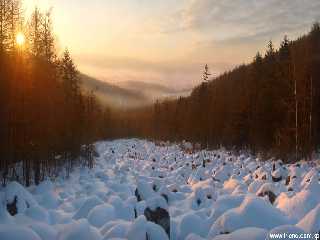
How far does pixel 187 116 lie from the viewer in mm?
69750

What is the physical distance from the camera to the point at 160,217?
7.84 m

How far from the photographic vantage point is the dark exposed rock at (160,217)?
779 cm

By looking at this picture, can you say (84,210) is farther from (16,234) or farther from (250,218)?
(250,218)

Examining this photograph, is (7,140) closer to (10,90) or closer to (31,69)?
(10,90)

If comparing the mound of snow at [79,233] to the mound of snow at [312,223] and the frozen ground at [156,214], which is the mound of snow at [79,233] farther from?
the mound of snow at [312,223]

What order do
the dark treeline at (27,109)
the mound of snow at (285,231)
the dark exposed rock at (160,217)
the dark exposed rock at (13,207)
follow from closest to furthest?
1. the mound of snow at (285,231)
2. the dark exposed rock at (160,217)
3. the dark exposed rock at (13,207)
4. the dark treeline at (27,109)

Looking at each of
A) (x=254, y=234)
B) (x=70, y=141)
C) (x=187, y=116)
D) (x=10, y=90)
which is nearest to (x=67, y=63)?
(x=70, y=141)

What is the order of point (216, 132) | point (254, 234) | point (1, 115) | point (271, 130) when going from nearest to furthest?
point (254, 234) → point (1, 115) → point (271, 130) → point (216, 132)

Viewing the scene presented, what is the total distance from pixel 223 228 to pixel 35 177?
1184 centimetres

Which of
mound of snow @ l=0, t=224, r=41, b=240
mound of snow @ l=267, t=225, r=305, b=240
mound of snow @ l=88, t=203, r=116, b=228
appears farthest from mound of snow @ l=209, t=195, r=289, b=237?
mound of snow @ l=0, t=224, r=41, b=240

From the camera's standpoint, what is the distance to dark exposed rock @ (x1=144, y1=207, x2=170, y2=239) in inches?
307

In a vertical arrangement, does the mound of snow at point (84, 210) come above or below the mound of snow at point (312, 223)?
below

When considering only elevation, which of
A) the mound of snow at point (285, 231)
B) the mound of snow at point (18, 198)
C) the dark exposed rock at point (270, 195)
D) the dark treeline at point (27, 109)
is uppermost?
the dark treeline at point (27, 109)

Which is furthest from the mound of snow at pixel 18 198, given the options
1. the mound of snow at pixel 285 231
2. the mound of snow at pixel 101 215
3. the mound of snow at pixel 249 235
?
the mound of snow at pixel 285 231
